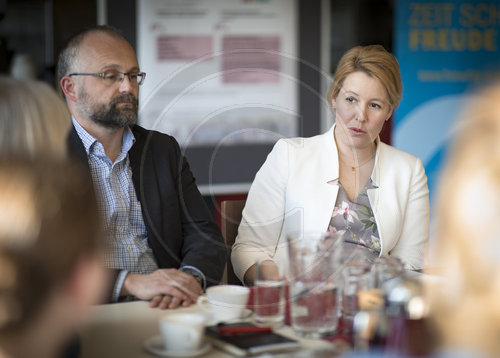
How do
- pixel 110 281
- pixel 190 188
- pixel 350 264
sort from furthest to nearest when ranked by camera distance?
pixel 190 188, pixel 110 281, pixel 350 264

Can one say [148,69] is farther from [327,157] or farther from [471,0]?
[471,0]

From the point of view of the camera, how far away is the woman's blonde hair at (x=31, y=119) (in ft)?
2.66

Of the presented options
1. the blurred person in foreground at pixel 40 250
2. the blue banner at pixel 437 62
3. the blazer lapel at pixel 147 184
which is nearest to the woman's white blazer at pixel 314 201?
the blazer lapel at pixel 147 184

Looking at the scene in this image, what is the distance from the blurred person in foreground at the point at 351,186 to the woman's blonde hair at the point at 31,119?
1.26 metres

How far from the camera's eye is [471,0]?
4.96 metres

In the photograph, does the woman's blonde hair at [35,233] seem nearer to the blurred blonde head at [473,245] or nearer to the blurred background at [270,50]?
the blurred blonde head at [473,245]

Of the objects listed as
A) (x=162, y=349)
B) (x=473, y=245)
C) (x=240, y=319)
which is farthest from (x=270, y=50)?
(x=473, y=245)

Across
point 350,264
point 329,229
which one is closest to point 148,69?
point 329,229

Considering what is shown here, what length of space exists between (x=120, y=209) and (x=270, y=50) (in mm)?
2628

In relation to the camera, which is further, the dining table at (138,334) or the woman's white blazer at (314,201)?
the woman's white blazer at (314,201)

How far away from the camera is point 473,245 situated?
2.62 feet

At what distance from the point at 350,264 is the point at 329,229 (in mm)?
721

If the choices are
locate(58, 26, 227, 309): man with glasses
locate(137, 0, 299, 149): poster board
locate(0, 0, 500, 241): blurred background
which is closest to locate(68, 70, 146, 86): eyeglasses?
locate(58, 26, 227, 309): man with glasses

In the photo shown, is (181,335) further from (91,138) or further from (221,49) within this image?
(221,49)
